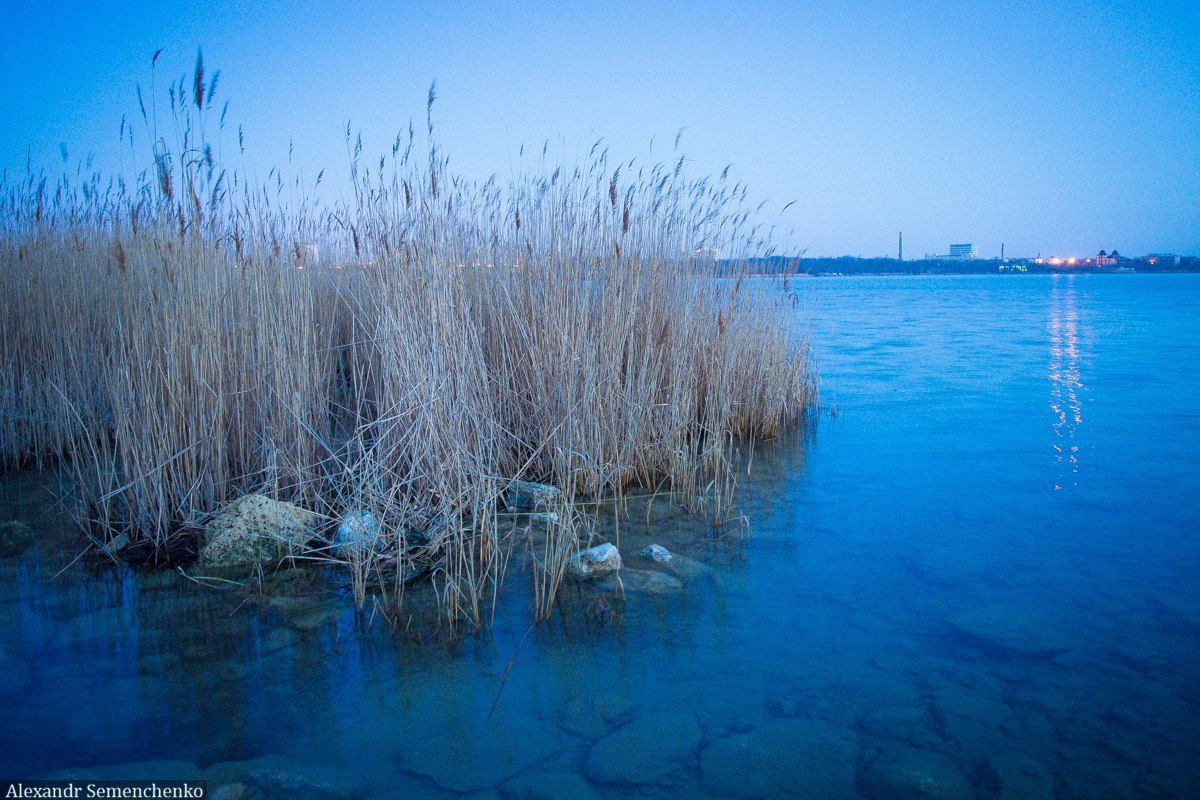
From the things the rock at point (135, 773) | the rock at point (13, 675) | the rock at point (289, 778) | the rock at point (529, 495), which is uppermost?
the rock at point (529, 495)

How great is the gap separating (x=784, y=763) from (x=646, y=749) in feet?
1.18

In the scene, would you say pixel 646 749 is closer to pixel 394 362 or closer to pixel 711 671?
pixel 711 671

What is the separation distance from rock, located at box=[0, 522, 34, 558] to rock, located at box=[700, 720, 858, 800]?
3.16 m

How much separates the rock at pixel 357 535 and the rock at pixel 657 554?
1127 millimetres

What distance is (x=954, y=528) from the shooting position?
3355mm

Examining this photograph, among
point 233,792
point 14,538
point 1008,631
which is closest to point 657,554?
point 1008,631

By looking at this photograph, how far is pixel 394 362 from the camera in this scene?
2.96 meters

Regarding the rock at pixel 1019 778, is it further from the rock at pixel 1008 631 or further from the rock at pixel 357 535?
the rock at pixel 357 535

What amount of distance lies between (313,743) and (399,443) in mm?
1362

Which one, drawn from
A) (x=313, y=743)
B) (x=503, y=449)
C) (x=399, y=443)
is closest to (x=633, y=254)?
(x=503, y=449)

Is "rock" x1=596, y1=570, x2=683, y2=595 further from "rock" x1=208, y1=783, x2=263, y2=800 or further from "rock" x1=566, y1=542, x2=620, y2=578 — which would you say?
"rock" x1=208, y1=783, x2=263, y2=800

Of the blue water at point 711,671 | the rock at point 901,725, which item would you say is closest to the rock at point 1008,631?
the blue water at point 711,671

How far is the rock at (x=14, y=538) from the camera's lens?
303cm

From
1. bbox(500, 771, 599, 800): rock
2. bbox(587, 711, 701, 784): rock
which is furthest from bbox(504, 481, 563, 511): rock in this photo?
bbox(500, 771, 599, 800): rock
